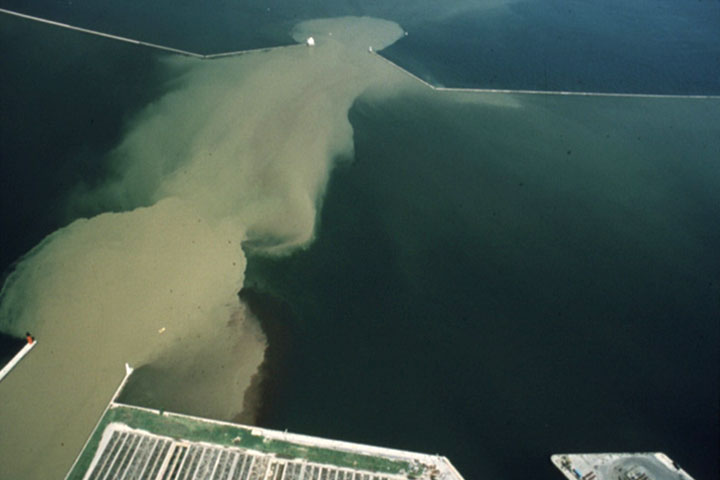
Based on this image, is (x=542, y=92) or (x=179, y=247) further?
(x=542, y=92)

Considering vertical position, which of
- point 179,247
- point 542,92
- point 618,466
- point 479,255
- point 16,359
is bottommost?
point 618,466

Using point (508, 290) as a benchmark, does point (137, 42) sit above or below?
above

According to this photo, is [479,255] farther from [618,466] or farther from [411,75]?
[411,75]

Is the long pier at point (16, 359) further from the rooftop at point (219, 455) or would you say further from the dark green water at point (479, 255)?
the dark green water at point (479, 255)

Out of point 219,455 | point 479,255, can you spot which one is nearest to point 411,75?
point 479,255

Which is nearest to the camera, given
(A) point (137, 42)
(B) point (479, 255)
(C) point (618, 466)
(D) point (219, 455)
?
(D) point (219, 455)

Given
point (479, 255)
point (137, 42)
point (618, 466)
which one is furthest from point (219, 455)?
point (137, 42)

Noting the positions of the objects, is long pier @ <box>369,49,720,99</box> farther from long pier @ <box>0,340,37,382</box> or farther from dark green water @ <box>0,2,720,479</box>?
long pier @ <box>0,340,37,382</box>

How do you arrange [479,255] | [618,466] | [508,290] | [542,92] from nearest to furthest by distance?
[618,466]
[508,290]
[479,255]
[542,92]

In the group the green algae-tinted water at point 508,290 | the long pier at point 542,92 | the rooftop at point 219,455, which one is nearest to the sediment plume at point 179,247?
the rooftop at point 219,455

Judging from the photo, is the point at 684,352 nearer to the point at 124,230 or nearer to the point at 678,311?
the point at 678,311
